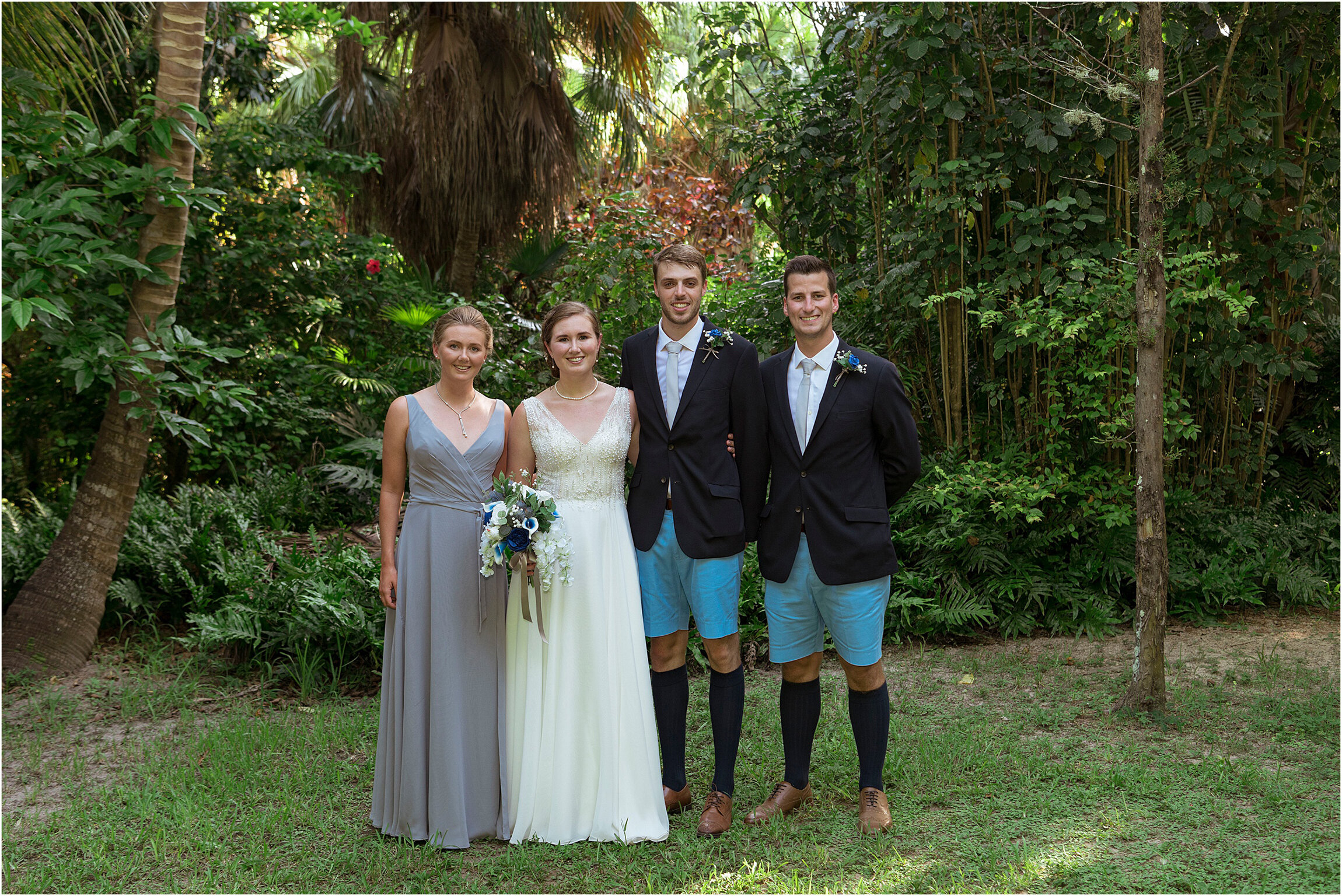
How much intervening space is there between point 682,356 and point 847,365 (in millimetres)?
618

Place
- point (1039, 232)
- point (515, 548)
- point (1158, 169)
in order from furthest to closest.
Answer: point (1039, 232) < point (1158, 169) < point (515, 548)

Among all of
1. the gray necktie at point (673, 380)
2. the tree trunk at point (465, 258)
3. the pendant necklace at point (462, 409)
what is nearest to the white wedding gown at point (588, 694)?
the gray necktie at point (673, 380)

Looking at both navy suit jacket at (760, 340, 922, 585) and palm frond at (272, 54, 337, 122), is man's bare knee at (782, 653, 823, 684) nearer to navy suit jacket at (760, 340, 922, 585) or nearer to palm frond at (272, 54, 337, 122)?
navy suit jacket at (760, 340, 922, 585)

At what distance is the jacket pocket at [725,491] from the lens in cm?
339

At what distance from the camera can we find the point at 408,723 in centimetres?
347

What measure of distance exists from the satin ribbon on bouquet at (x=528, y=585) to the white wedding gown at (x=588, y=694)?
0.13 feet

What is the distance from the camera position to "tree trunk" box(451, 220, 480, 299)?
33.2 feet

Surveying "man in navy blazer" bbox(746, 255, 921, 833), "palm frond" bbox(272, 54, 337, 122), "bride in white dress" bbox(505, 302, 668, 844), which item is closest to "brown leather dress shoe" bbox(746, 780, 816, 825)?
"man in navy blazer" bbox(746, 255, 921, 833)

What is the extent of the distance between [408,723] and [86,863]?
1.21 m

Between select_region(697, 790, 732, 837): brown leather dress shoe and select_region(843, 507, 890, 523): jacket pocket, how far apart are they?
1170 millimetres

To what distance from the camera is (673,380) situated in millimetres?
3523

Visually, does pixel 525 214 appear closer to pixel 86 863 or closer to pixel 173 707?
pixel 173 707

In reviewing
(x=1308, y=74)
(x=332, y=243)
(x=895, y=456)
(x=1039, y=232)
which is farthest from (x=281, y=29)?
(x=1308, y=74)

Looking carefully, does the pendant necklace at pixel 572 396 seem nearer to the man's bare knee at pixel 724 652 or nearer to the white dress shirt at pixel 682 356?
the white dress shirt at pixel 682 356
